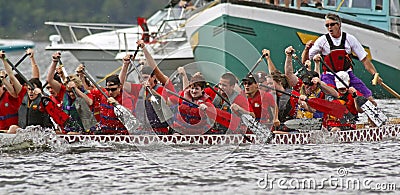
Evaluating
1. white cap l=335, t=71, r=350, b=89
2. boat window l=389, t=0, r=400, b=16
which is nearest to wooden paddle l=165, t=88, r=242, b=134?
white cap l=335, t=71, r=350, b=89

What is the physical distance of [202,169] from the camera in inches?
463

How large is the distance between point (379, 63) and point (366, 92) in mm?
6441

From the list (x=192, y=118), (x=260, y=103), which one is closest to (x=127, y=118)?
(x=192, y=118)

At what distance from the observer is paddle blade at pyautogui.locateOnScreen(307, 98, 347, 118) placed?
1318 cm

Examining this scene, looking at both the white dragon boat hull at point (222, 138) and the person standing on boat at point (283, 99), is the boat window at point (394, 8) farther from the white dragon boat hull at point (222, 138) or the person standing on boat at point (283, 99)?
the white dragon boat hull at point (222, 138)

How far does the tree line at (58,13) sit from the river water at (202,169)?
4912cm

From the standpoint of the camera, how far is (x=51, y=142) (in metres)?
13.1

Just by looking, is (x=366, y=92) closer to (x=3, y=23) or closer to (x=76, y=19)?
(x=76, y=19)

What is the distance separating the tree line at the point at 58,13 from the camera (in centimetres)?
6428

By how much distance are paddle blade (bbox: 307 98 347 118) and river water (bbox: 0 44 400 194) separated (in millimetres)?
477

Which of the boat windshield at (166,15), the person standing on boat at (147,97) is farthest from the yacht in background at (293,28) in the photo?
the person standing on boat at (147,97)

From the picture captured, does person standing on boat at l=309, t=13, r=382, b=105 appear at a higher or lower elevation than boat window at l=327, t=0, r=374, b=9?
lower

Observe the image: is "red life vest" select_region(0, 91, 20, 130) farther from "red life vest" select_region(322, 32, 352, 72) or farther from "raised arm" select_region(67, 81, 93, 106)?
"red life vest" select_region(322, 32, 352, 72)

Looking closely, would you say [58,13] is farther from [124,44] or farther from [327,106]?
[327,106]
